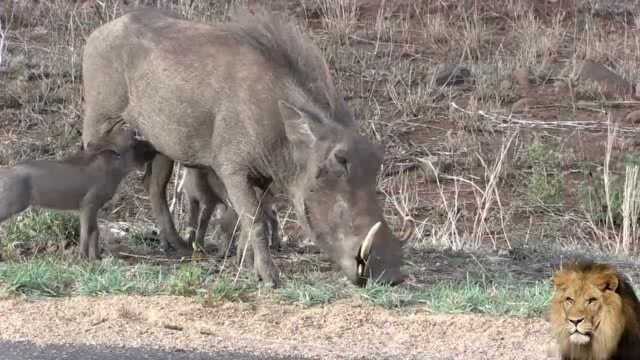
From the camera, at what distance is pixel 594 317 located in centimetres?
558

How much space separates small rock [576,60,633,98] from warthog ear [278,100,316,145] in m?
A: 8.86

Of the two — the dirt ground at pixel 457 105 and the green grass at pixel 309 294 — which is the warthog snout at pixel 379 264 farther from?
the dirt ground at pixel 457 105

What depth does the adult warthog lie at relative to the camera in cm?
880

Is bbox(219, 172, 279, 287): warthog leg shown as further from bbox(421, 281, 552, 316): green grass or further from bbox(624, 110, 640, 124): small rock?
bbox(624, 110, 640, 124): small rock

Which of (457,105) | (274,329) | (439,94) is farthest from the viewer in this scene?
(439,94)

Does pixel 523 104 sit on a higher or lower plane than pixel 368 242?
higher

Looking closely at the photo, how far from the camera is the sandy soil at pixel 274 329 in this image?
7387 millimetres

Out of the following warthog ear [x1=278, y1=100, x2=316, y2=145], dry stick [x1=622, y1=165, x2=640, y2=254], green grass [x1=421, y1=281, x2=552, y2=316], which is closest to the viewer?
green grass [x1=421, y1=281, x2=552, y2=316]

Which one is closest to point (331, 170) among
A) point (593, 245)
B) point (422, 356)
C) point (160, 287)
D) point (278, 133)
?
point (278, 133)

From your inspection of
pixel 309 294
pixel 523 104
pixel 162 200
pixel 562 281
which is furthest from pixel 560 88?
pixel 562 281

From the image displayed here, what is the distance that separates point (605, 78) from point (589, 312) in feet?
40.1

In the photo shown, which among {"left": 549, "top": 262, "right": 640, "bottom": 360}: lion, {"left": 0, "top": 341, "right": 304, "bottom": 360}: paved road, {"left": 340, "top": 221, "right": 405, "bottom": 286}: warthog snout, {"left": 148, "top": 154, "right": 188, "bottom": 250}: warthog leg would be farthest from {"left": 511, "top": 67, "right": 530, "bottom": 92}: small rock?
{"left": 549, "top": 262, "right": 640, "bottom": 360}: lion

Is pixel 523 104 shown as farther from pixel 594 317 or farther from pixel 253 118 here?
pixel 594 317

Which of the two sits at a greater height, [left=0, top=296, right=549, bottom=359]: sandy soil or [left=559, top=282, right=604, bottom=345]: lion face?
[left=559, top=282, right=604, bottom=345]: lion face
